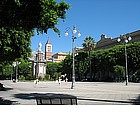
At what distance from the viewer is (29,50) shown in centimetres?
1869

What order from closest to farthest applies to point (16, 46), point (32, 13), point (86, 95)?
point (32, 13) < point (86, 95) < point (16, 46)

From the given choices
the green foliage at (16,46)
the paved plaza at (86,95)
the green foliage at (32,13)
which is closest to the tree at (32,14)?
the green foliage at (32,13)

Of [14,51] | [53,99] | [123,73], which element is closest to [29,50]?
[14,51]

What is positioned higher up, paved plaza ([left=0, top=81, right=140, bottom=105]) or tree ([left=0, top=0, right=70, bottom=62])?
tree ([left=0, top=0, right=70, bottom=62])

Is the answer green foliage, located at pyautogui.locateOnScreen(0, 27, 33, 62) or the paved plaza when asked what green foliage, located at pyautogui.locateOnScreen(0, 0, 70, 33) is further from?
green foliage, located at pyautogui.locateOnScreen(0, 27, 33, 62)

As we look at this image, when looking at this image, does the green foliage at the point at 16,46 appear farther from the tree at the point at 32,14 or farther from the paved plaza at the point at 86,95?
the tree at the point at 32,14

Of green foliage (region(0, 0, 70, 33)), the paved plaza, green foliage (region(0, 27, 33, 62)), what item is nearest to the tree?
green foliage (region(0, 0, 70, 33))

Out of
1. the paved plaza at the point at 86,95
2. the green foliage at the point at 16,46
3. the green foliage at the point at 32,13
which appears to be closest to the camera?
the green foliage at the point at 32,13

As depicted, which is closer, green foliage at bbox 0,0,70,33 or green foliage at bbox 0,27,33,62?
green foliage at bbox 0,0,70,33

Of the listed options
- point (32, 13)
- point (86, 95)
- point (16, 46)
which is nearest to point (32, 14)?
point (32, 13)

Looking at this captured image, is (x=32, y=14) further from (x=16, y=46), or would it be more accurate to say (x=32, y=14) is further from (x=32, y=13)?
(x=16, y=46)
